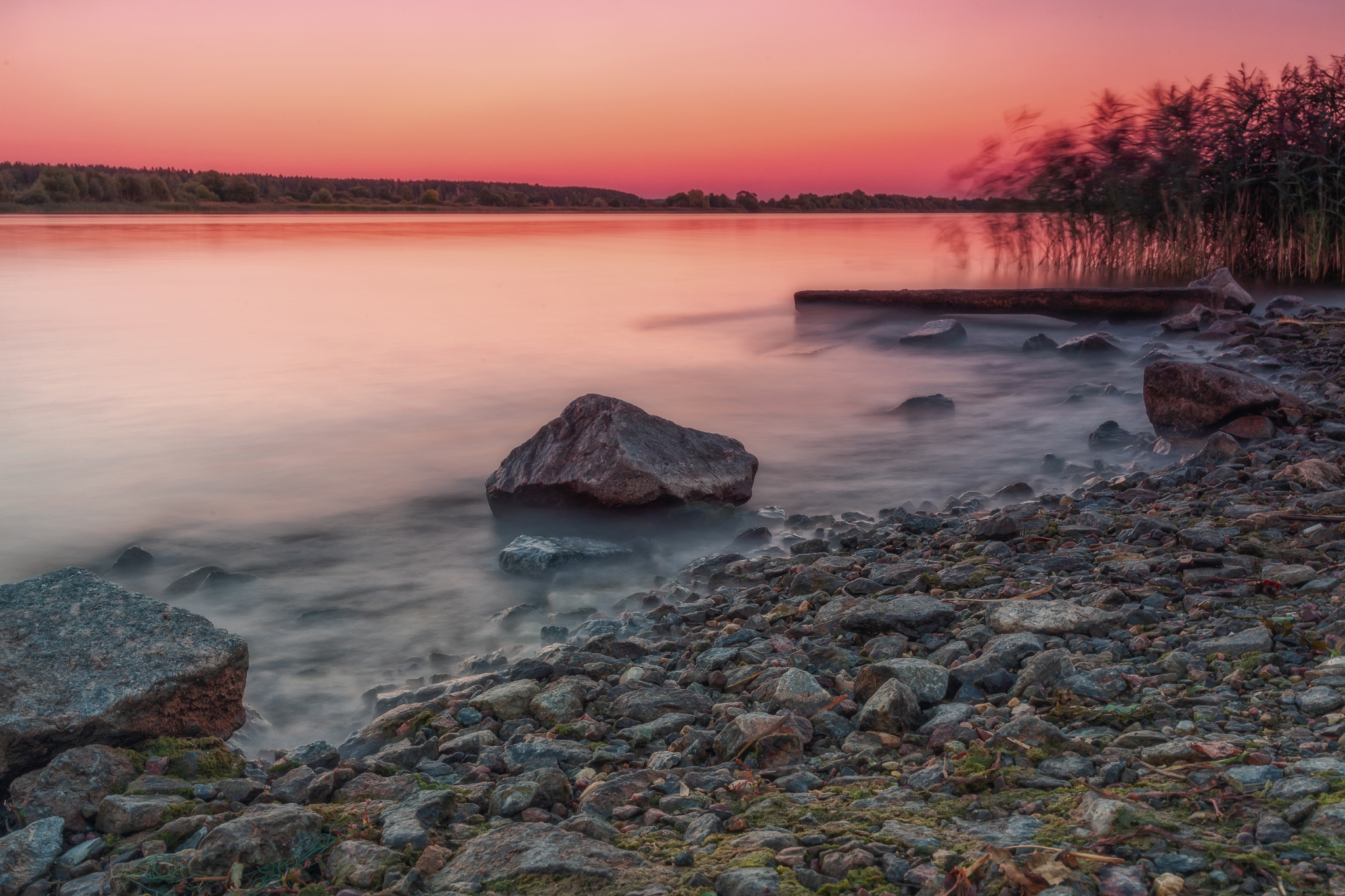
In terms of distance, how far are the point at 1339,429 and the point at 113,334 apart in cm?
1593

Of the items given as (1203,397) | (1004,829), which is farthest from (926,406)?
(1004,829)

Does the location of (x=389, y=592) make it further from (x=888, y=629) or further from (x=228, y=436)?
(x=228, y=436)

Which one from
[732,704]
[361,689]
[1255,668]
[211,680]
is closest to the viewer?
[1255,668]

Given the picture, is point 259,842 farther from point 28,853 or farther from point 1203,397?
point 1203,397

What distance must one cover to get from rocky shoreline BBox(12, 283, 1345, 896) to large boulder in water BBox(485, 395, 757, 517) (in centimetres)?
133

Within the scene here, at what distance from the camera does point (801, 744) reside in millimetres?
2596

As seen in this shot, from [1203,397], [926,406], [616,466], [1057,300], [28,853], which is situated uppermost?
[1057,300]

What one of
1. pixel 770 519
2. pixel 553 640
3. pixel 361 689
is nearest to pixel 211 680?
pixel 361 689

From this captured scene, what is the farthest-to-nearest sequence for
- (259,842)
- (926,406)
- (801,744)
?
(926,406) → (801,744) → (259,842)

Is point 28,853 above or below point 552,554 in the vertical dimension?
above

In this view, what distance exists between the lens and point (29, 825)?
2.42 metres

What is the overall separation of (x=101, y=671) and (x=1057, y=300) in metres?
12.5

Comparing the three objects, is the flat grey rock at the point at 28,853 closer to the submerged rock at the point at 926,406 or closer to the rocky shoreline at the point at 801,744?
the rocky shoreline at the point at 801,744

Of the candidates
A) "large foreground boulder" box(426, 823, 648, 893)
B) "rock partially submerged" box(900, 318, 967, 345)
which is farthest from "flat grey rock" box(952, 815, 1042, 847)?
"rock partially submerged" box(900, 318, 967, 345)
